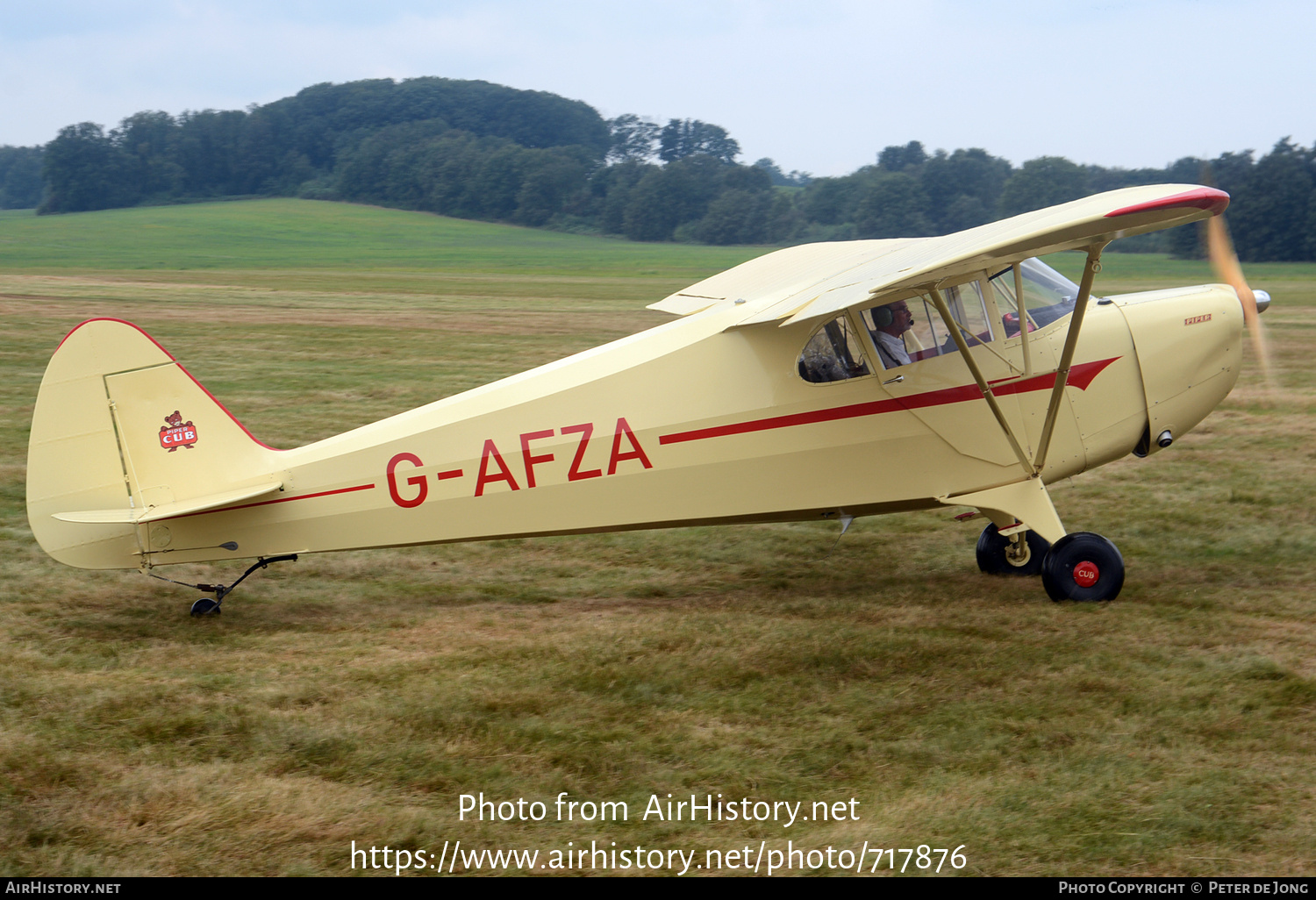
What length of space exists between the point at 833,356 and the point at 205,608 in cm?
440

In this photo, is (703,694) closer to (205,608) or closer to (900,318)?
(900,318)

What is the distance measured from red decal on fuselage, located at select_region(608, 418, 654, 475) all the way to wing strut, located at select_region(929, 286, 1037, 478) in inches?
79.3

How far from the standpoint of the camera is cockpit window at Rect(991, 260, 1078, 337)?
23.3 feet

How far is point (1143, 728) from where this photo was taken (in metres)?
5.16

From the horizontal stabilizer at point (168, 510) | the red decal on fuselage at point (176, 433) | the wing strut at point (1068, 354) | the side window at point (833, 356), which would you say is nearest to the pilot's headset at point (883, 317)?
the side window at point (833, 356)

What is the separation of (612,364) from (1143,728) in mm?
3664

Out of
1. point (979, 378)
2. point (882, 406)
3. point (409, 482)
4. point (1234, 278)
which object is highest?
point (1234, 278)

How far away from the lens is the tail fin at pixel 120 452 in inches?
255

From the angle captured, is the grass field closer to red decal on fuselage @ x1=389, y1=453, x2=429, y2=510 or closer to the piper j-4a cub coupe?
the piper j-4a cub coupe

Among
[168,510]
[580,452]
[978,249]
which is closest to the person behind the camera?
[978,249]

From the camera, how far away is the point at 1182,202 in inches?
211

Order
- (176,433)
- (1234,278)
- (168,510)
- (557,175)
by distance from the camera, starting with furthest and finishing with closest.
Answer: (557,175)
(1234,278)
(176,433)
(168,510)

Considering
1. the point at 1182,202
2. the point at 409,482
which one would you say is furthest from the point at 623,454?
the point at 1182,202
